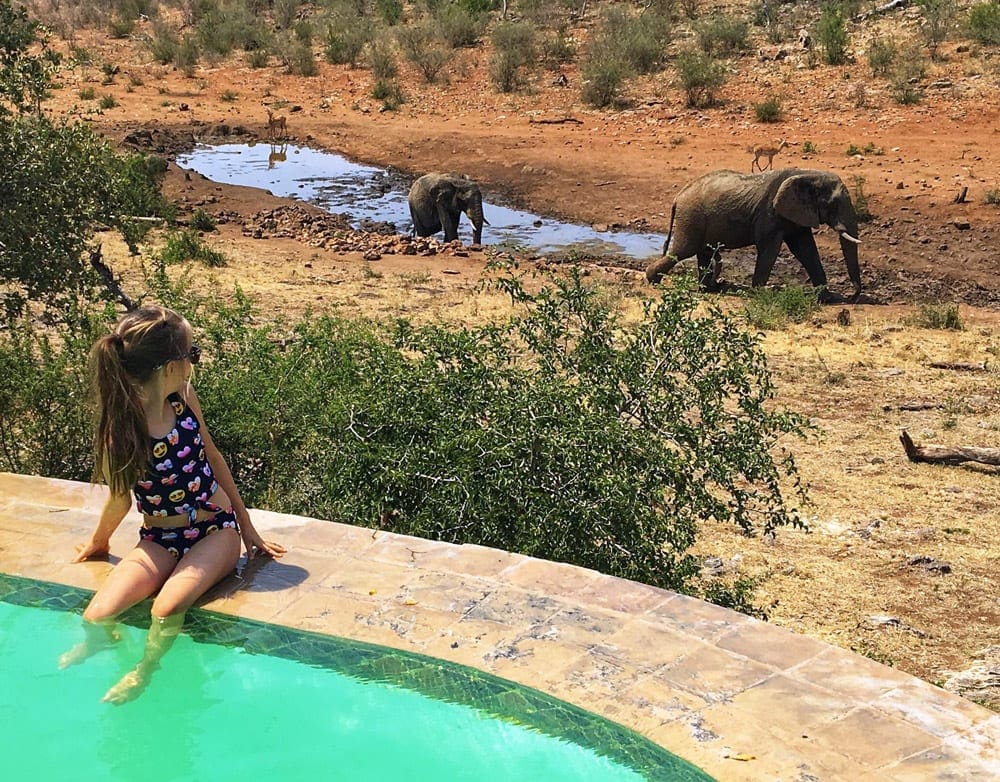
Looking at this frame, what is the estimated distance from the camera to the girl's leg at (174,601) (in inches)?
187

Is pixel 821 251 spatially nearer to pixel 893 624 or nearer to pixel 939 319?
pixel 939 319

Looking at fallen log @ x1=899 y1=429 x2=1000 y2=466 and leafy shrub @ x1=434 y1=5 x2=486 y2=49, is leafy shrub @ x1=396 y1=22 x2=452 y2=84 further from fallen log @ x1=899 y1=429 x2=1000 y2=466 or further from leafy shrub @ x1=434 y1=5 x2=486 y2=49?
fallen log @ x1=899 y1=429 x2=1000 y2=466

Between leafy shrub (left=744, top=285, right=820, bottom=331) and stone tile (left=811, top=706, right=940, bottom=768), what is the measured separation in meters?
9.55

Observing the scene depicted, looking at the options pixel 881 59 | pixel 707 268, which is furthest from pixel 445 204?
pixel 881 59

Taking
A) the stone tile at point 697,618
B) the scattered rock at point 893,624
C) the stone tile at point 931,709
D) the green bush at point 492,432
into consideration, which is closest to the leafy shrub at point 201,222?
the green bush at point 492,432

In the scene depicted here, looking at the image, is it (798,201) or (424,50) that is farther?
(424,50)

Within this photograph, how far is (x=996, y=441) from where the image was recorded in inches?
375

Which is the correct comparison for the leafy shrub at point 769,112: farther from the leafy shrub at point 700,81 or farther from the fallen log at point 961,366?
the fallen log at point 961,366

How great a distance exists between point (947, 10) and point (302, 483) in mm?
26667

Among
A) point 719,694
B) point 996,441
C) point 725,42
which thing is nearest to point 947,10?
point 725,42

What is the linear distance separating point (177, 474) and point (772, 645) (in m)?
2.50

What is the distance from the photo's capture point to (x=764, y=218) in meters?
15.9

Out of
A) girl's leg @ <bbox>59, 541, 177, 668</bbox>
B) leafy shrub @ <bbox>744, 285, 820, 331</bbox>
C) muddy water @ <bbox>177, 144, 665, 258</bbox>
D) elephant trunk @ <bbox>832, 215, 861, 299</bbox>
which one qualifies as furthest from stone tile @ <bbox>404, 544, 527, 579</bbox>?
muddy water @ <bbox>177, 144, 665, 258</bbox>

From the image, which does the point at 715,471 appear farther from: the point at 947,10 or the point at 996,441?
the point at 947,10
